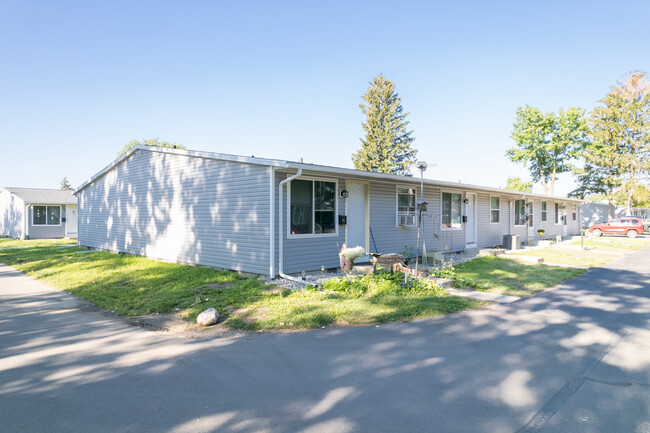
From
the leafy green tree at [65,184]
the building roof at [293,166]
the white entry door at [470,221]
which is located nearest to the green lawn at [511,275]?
the white entry door at [470,221]

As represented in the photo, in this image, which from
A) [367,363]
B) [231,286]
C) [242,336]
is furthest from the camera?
[231,286]

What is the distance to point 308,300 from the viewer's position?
7.06 m

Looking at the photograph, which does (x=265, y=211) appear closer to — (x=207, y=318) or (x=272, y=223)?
(x=272, y=223)

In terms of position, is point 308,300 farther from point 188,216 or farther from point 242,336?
point 188,216

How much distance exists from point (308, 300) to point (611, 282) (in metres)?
7.65

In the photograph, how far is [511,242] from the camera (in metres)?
16.2

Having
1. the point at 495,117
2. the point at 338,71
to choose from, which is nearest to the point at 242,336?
the point at 338,71

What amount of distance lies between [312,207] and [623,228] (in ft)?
84.3

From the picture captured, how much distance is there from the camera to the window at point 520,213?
18819 millimetres

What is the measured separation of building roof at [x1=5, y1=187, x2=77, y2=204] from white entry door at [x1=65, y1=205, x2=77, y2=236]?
2.29ft

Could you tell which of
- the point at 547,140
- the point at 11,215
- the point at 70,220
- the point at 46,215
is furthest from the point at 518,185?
the point at 11,215

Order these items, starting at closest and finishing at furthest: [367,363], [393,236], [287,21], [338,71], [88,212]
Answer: [367,363]
[393,236]
[287,21]
[88,212]
[338,71]

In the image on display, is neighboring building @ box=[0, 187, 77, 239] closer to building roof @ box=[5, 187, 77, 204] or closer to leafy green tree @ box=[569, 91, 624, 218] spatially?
building roof @ box=[5, 187, 77, 204]

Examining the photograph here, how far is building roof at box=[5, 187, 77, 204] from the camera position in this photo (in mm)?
24309
